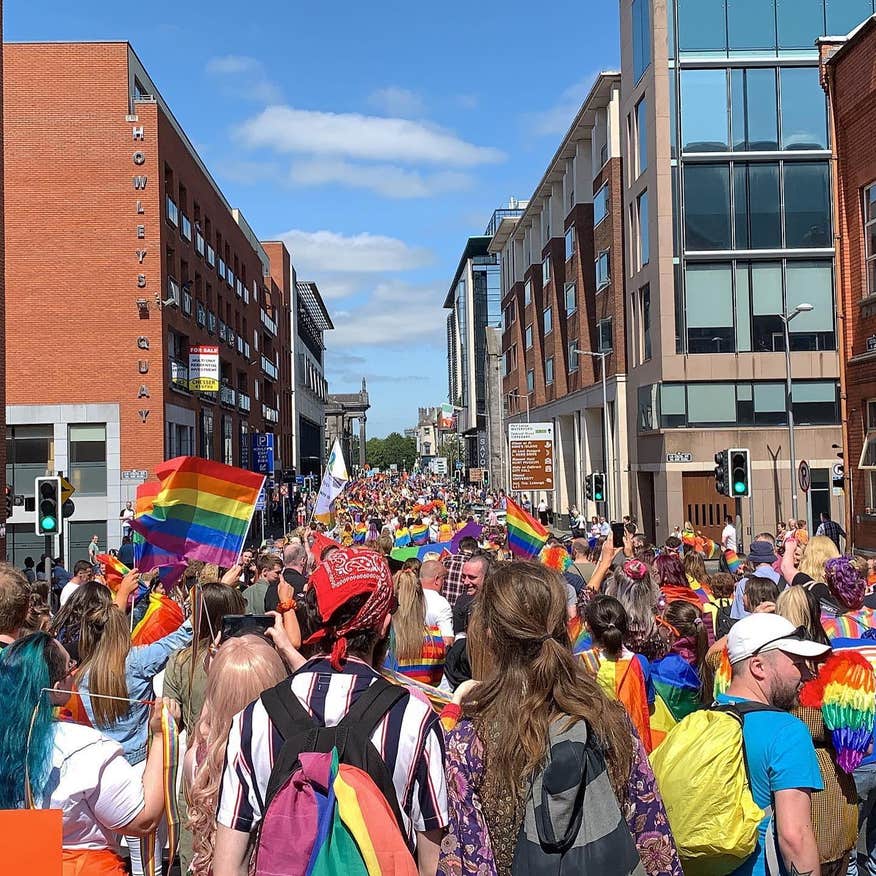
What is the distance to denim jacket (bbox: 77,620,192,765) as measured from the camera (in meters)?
5.47

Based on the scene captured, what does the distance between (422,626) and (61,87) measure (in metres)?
35.3

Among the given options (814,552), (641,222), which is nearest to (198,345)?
(641,222)

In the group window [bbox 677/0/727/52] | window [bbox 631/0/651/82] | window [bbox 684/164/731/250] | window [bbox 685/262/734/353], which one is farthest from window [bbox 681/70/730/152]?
window [bbox 685/262/734/353]

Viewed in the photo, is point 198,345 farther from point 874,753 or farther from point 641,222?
point 874,753

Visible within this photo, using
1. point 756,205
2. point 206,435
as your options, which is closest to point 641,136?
point 756,205

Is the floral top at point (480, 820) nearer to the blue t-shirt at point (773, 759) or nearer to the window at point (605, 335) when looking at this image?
the blue t-shirt at point (773, 759)

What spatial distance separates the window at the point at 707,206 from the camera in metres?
41.8

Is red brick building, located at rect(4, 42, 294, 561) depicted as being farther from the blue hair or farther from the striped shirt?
the striped shirt

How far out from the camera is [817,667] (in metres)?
4.20

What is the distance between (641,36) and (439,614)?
39.9 metres

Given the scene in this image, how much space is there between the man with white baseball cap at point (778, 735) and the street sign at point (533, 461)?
3234 cm

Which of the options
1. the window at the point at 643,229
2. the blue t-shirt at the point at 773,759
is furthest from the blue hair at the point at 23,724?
the window at the point at 643,229

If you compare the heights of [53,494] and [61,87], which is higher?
[61,87]

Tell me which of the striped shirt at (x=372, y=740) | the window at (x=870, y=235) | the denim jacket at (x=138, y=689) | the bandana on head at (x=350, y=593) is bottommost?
the denim jacket at (x=138, y=689)
